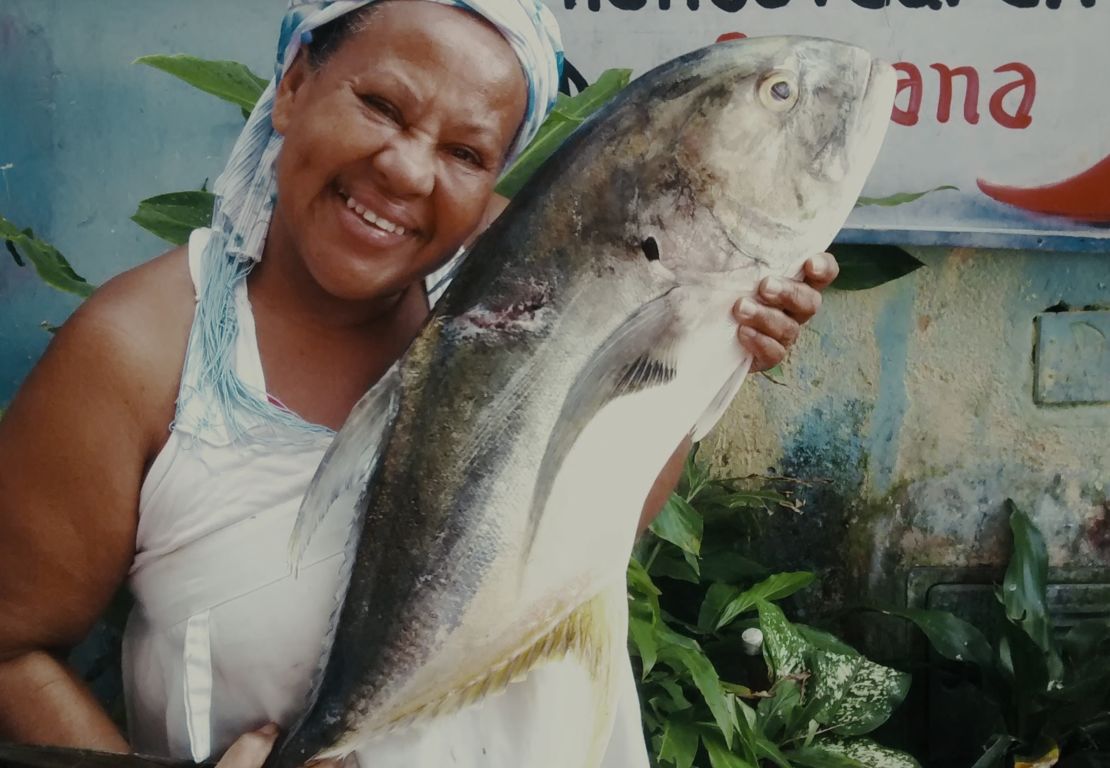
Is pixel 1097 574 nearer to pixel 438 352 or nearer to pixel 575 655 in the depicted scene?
pixel 575 655

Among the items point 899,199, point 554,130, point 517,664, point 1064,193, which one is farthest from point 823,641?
point 517,664

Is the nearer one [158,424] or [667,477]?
[158,424]

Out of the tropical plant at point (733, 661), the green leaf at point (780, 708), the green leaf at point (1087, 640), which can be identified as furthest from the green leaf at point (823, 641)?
the green leaf at point (1087, 640)

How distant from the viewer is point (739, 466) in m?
2.46

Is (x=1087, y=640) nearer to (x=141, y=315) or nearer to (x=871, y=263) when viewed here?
(x=871, y=263)

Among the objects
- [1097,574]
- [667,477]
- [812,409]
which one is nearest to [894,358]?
[812,409]

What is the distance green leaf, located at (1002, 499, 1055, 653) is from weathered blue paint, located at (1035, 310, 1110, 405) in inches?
11.0

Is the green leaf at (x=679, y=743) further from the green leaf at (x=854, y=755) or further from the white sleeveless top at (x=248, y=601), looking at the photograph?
the white sleeveless top at (x=248, y=601)

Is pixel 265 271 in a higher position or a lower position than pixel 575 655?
higher

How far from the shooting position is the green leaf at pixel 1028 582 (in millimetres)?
2285

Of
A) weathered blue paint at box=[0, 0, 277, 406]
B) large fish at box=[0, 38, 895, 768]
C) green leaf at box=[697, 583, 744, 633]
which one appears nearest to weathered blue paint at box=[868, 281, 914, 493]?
green leaf at box=[697, 583, 744, 633]

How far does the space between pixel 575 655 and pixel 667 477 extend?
24cm

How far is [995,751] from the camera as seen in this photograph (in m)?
2.21

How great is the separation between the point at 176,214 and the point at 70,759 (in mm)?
891
